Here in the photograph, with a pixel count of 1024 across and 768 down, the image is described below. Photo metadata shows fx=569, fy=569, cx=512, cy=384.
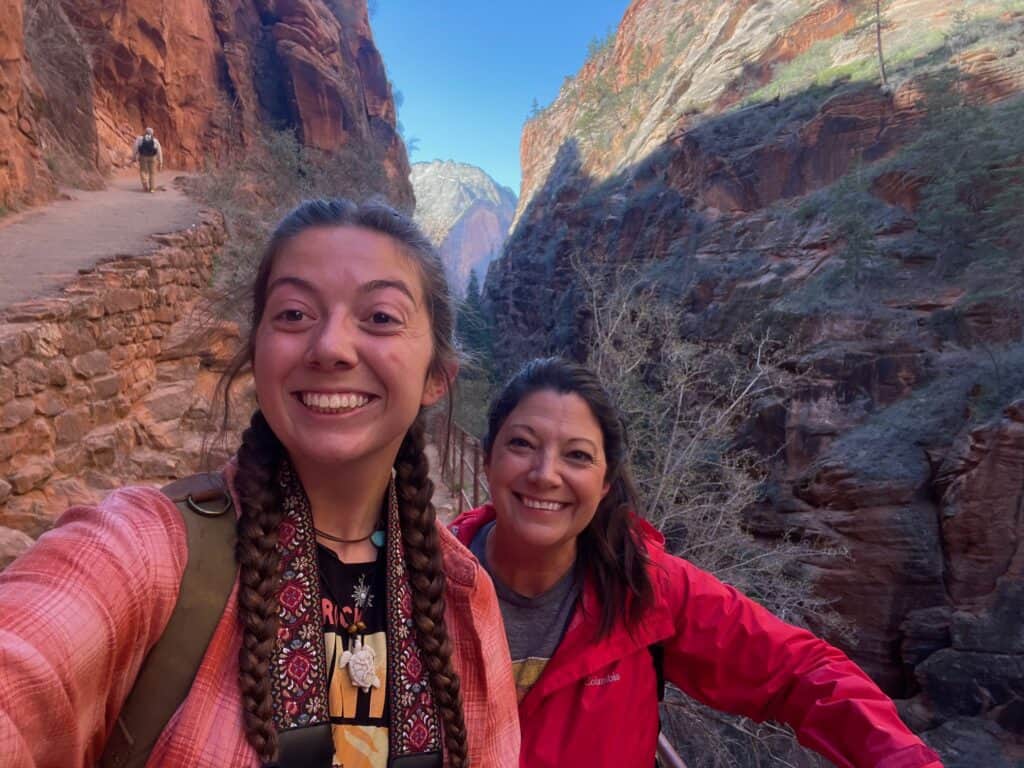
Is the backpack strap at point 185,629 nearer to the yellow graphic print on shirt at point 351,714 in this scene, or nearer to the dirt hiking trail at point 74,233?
the yellow graphic print on shirt at point 351,714

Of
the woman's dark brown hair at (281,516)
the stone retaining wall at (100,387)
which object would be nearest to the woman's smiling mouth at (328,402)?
the woman's dark brown hair at (281,516)

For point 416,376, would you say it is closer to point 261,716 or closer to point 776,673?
point 261,716

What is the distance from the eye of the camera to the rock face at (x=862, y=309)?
350 inches

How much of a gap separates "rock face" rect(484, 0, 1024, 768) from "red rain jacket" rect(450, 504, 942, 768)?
9.05m

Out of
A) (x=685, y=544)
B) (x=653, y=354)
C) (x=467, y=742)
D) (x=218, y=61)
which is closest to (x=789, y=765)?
(x=685, y=544)

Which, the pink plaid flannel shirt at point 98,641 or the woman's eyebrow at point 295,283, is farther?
the woman's eyebrow at point 295,283

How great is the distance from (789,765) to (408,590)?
7380mm

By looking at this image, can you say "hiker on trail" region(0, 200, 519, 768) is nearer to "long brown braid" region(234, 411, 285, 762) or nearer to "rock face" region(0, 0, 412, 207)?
"long brown braid" region(234, 411, 285, 762)

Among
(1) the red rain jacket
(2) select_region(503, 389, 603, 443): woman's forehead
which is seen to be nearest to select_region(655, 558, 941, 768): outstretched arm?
(1) the red rain jacket

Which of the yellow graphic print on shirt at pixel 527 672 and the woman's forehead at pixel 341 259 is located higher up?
the woman's forehead at pixel 341 259

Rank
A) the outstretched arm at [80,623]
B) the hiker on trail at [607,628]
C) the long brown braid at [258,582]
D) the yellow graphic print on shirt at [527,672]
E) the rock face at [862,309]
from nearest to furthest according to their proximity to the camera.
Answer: the outstretched arm at [80,623] → the long brown braid at [258,582] → the hiker on trail at [607,628] → the yellow graphic print on shirt at [527,672] → the rock face at [862,309]

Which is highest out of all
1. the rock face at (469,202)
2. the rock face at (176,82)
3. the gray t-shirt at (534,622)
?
the rock face at (469,202)

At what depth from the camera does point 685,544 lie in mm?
7770

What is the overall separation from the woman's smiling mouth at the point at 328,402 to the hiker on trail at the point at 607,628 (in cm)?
77
